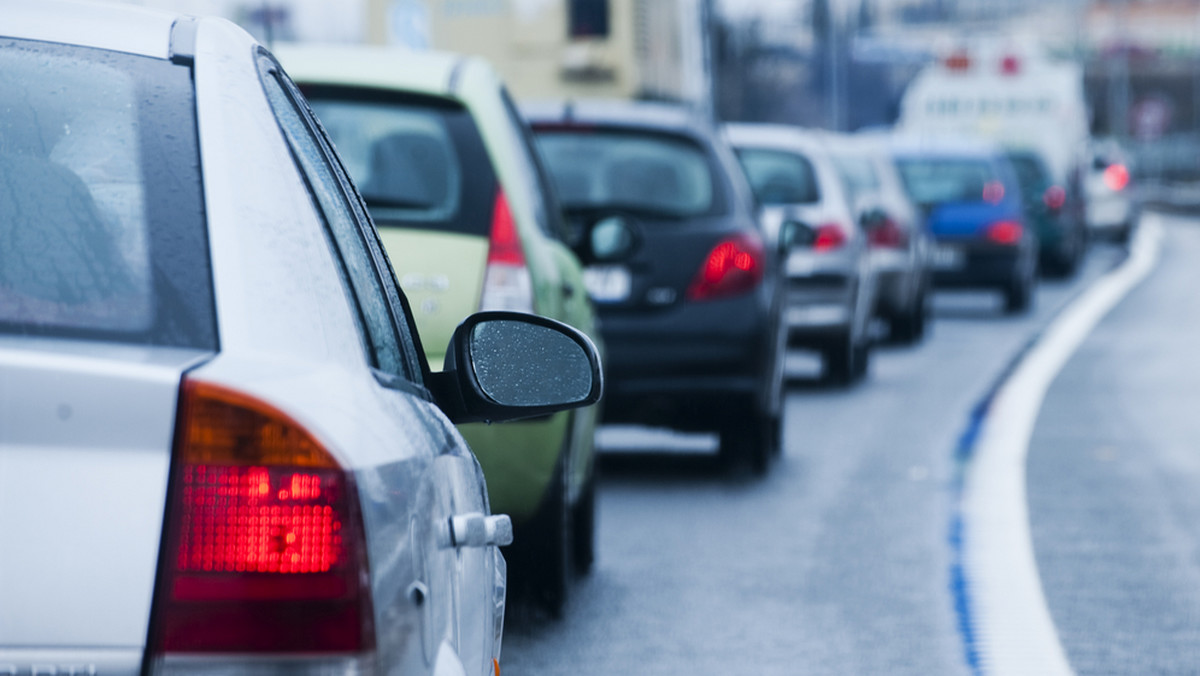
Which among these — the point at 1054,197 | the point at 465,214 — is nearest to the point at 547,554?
the point at 465,214

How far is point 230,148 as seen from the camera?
235 cm

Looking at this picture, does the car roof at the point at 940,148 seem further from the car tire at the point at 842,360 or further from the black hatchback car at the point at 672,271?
the black hatchback car at the point at 672,271

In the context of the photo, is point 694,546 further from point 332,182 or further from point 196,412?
point 196,412

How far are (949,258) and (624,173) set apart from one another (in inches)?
527

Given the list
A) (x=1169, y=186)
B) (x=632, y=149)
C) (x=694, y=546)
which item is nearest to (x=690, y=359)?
→ (x=632, y=149)

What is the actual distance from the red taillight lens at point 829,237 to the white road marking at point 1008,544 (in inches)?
57.2

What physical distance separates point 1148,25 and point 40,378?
16860 centimetres

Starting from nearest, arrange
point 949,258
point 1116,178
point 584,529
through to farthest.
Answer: point 584,529 → point 949,258 → point 1116,178

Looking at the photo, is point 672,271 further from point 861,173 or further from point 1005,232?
point 1005,232

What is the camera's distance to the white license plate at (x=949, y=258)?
2275 cm

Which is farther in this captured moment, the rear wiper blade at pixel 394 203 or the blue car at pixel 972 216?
the blue car at pixel 972 216

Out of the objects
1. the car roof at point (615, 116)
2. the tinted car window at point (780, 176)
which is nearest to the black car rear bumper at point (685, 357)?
the car roof at point (615, 116)

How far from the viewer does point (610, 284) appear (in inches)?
382

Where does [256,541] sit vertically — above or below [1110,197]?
above
